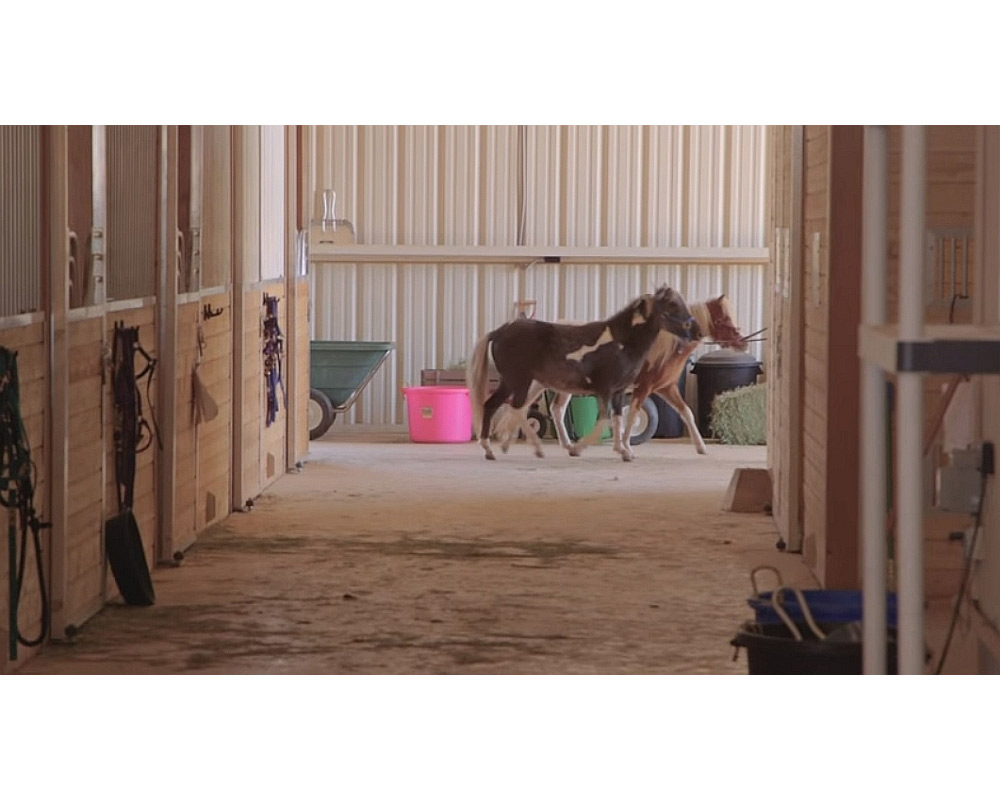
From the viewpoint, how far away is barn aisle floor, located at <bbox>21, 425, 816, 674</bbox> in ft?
17.4

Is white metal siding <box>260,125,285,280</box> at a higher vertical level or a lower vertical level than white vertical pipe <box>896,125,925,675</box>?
higher

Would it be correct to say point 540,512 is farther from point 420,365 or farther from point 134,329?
point 420,365

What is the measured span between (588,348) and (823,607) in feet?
20.5

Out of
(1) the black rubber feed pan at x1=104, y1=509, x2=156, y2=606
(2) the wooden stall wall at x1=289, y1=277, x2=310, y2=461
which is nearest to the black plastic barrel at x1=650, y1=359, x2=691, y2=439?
(2) the wooden stall wall at x1=289, y1=277, x2=310, y2=461

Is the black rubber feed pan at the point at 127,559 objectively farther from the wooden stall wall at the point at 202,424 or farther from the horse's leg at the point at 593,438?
the horse's leg at the point at 593,438

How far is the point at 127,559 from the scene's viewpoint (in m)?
5.99

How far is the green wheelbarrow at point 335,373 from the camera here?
1159 cm

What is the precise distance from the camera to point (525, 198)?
12906mm

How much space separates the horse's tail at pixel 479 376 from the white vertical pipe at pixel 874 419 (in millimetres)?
7192

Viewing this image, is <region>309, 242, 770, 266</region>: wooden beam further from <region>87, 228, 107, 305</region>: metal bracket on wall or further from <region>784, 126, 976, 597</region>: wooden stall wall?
<region>87, 228, 107, 305</region>: metal bracket on wall

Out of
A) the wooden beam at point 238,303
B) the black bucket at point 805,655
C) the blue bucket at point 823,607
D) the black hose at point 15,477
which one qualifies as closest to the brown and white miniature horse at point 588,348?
the wooden beam at point 238,303

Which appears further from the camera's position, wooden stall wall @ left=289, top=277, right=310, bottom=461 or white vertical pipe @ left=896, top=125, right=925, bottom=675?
wooden stall wall @ left=289, top=277, right=310, bottom=461

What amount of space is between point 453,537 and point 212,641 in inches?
88.5

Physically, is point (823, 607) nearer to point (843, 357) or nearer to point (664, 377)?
point (843, 357)
